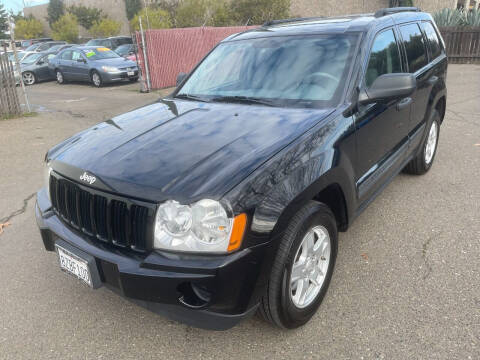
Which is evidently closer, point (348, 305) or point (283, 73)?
point (348, 305)

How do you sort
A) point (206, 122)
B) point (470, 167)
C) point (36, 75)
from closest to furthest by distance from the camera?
1. point (206, 122)
2. point (470, 167)
3. point (36, 75)

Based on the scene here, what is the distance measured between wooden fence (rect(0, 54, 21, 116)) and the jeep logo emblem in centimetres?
820

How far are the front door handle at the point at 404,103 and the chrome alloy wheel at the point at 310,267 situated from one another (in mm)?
1595

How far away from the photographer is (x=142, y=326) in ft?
8.46

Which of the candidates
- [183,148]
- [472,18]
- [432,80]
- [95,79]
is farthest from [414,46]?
[472,18]

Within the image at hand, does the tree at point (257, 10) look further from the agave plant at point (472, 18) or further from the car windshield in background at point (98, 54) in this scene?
the car windshield in background at point (98, 54)

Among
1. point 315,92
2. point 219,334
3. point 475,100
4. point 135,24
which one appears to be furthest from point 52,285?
point 135,24

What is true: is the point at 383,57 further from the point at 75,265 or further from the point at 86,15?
the point at 86,15

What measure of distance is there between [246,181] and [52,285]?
1.96 meters

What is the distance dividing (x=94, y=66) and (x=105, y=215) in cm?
1409

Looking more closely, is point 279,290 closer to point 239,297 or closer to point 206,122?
point 239,297

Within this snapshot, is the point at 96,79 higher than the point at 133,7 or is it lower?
lower

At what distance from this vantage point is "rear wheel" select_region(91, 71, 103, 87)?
48.4 feet

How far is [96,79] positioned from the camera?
1491 centimetres
